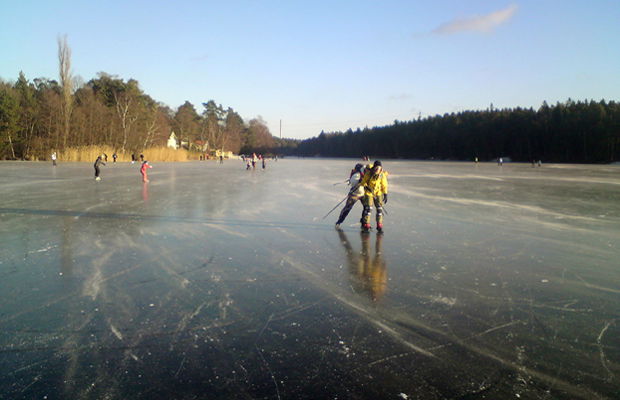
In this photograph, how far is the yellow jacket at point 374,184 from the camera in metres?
6.94

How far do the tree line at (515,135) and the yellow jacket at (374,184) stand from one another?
6814 centimetres

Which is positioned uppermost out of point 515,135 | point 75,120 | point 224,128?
point 224,128

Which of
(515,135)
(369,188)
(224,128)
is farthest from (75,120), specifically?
(515,135)

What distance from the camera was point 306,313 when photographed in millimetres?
3387

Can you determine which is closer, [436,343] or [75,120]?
[436,343]

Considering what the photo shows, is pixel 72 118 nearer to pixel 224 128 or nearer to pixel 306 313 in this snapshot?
pixel 306 313

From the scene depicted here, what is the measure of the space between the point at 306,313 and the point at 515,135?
273ft

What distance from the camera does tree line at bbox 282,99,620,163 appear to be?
60.8 meters

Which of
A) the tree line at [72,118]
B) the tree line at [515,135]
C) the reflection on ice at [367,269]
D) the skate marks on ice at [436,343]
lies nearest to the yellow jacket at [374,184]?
the reflection on ice at [367,269]

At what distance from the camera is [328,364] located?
254cm

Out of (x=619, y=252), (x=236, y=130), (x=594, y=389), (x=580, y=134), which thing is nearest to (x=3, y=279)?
(x=594, y=389)

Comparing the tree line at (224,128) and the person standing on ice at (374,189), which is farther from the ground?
the tree line at (224,128)

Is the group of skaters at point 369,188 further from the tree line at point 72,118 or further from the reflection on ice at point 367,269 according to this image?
the tree line at point 72,118

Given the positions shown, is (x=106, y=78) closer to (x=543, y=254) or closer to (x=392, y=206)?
(x=392, y=206)
